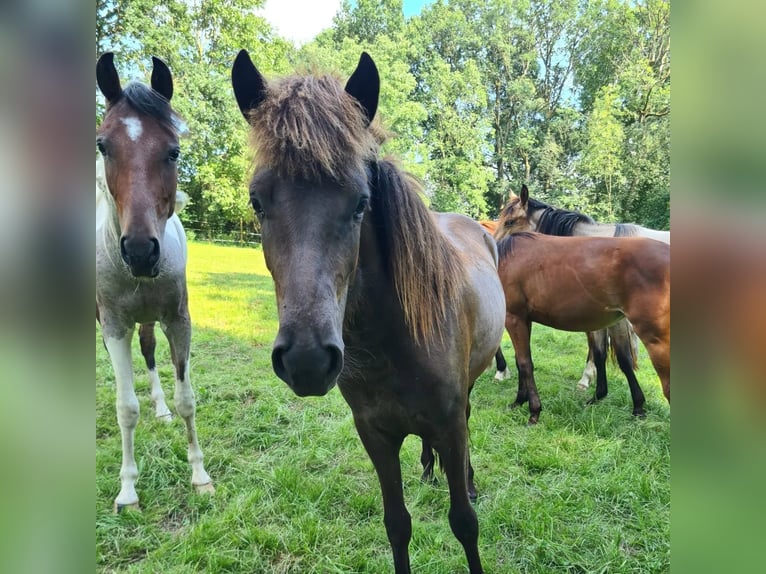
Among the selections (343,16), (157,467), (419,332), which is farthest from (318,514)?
(343,16)

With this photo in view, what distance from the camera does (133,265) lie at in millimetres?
2012

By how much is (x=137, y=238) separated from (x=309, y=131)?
1240 mm

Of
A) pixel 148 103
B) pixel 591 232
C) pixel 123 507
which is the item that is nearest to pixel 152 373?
pixel 123 507

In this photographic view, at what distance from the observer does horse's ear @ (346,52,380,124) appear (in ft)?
4.76

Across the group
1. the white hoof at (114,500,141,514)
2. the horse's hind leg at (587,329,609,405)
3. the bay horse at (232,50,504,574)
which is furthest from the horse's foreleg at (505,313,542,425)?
the white hoof at (114,500,141,514)

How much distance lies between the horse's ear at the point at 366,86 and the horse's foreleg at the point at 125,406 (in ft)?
7.38

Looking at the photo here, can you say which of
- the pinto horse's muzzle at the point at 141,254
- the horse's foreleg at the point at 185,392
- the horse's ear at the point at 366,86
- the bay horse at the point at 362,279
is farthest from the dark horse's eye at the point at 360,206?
the horse's foreleg at the point at 185,392

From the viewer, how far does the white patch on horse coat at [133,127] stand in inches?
86.7

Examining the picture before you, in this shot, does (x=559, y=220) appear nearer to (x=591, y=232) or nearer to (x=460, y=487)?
(x=591, y=232)

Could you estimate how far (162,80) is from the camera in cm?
246

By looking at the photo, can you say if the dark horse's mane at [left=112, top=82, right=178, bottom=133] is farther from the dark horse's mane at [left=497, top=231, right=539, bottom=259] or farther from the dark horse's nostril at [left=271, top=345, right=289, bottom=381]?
the dark horse's mane at [left=497, top=231, right=539, bottom=259]
